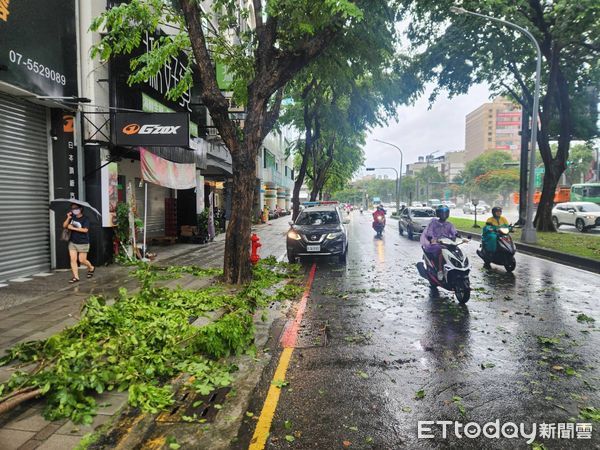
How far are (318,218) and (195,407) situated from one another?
10.4 meters

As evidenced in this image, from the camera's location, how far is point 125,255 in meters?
12.4

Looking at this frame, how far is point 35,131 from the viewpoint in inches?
396

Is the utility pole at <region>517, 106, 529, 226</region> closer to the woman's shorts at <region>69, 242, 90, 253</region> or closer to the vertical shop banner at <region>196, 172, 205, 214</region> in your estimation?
the vertical shop banner at <region>196, 172, 205, 214</region>

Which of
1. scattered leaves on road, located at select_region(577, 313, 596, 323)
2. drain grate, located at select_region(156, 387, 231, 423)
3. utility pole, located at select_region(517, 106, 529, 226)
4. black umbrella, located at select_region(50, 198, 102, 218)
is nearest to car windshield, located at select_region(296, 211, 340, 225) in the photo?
black umbrella, located at select_region(50, 198, 102, 218)

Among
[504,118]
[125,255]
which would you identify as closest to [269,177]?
[125,255]

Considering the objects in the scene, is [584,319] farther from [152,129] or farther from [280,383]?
[152,129]

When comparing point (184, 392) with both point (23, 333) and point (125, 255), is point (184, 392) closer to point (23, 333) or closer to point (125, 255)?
point (23, 333)

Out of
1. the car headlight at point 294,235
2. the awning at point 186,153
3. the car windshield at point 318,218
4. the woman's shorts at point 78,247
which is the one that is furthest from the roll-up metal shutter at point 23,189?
the car windshield at point 318,218

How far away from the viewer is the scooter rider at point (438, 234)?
7938mm

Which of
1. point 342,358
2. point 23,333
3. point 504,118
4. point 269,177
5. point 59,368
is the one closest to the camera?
point 59,368

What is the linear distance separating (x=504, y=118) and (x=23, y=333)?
165026 millimetres

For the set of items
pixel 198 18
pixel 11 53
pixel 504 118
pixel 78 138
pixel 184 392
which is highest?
pixel 504 118

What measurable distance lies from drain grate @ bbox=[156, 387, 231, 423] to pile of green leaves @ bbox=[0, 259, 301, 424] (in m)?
0.08

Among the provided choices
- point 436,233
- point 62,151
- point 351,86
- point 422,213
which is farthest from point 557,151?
point 62,151
